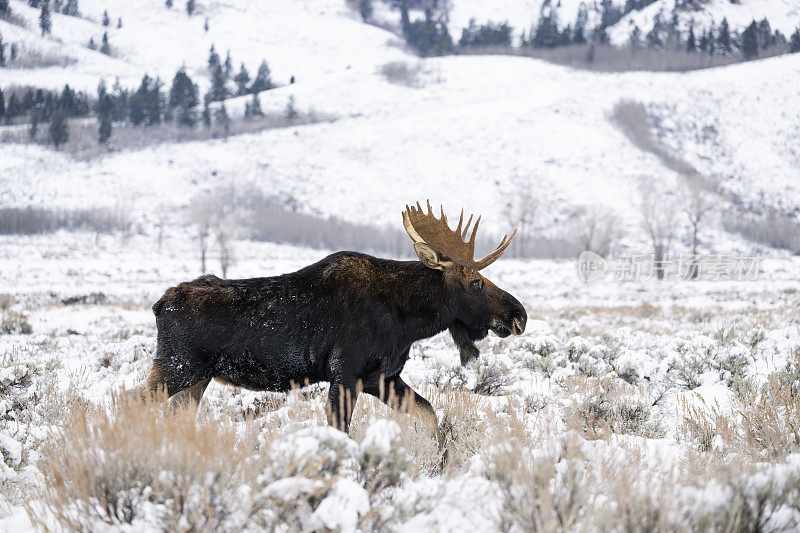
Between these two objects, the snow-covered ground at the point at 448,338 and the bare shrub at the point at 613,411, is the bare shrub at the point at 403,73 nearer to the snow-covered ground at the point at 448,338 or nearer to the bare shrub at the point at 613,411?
the snow-covered ground at the point at 448,338

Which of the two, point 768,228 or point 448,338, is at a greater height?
point 768,228

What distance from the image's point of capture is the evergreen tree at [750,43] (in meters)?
121

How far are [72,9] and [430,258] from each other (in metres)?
208

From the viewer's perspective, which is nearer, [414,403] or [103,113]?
[414,403]

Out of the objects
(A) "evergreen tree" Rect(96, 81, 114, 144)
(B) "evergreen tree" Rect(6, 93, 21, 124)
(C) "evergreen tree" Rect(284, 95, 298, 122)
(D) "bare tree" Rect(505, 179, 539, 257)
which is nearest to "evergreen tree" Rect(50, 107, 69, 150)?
(A) "evergreen tree" Rect(96, 81, 114, 144)

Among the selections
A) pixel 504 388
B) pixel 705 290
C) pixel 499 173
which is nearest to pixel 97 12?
pixel 499 173

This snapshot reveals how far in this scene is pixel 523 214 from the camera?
188ft

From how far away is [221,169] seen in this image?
84.1 meters

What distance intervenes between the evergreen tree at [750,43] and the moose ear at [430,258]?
473 ft

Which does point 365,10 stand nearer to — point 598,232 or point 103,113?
point 103,113

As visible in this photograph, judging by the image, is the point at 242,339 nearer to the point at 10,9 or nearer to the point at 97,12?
the point at 10,9

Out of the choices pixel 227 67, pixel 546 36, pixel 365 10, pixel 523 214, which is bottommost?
pixel 523 214

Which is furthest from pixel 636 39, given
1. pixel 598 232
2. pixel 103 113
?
pixel 103 113

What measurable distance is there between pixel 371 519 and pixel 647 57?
462 feet
